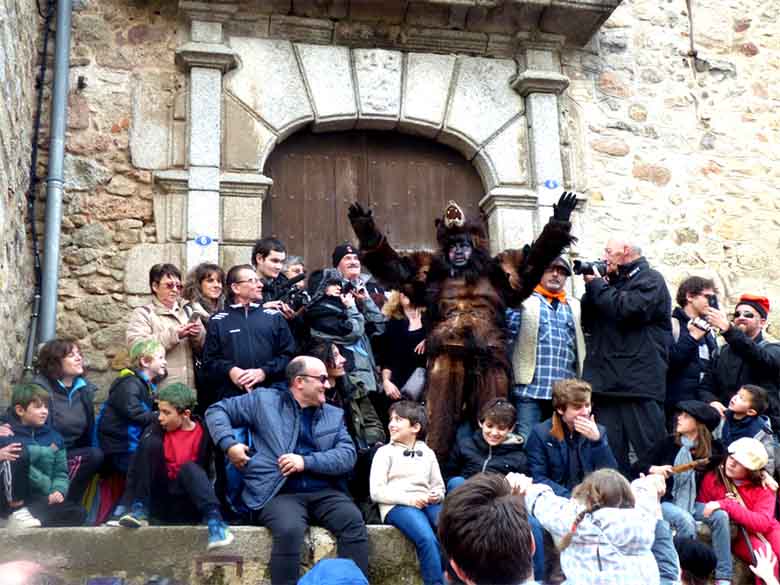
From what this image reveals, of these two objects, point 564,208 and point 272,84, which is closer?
point 564,208

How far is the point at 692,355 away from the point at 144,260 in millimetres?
3791

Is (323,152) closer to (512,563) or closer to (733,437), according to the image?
(733,437)

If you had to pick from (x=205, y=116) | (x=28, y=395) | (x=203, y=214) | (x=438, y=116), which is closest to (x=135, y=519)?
(x=28, y=395)

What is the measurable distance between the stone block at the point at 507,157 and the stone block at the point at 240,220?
188cm

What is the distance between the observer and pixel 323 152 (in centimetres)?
852

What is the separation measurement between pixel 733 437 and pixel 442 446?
1.74 m

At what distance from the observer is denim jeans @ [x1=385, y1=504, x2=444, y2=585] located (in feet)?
16.6

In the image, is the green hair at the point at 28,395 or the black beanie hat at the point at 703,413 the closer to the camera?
the green hair at the point at 28,395

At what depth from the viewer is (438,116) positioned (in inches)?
334

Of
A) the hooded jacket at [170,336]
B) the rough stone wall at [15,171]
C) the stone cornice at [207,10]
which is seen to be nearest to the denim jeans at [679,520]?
the hooded jacket at [170,336]

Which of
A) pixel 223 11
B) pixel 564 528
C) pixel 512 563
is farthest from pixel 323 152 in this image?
pixel 512 563

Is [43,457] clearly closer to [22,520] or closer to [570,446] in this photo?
[22,520]

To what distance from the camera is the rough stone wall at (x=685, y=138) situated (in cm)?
862

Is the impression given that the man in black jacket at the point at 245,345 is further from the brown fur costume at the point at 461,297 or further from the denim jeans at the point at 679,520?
the denim jeans at the point at 679,520
